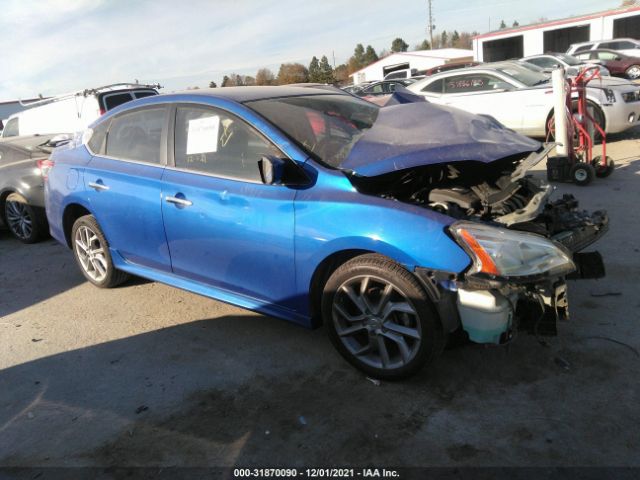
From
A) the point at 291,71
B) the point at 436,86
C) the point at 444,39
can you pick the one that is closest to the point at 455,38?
the point at 444,39

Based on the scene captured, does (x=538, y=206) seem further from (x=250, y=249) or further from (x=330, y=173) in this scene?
(x=250, y=249)

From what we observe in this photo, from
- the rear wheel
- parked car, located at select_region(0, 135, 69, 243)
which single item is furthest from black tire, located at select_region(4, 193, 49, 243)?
the rear wheel

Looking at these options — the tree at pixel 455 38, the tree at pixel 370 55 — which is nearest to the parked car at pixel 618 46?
the tree at pixel 370 55

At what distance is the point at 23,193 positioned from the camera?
6.68 meters

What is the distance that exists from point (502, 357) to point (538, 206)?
3.13 ft

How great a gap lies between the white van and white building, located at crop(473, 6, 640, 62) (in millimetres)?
33501

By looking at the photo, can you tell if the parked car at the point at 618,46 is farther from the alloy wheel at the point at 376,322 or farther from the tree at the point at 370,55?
the tree at the point at 370,55

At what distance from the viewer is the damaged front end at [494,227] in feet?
8.83

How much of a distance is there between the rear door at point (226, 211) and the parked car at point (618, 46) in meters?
26.1

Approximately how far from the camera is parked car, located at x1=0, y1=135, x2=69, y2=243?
6707mm

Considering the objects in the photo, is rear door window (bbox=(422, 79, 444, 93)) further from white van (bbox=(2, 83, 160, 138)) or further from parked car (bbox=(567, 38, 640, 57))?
parked car (bbox=(567, 38, 640, 57))

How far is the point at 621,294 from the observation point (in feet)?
12.9

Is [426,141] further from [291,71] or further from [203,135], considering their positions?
[291,71]

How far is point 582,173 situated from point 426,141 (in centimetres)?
491
